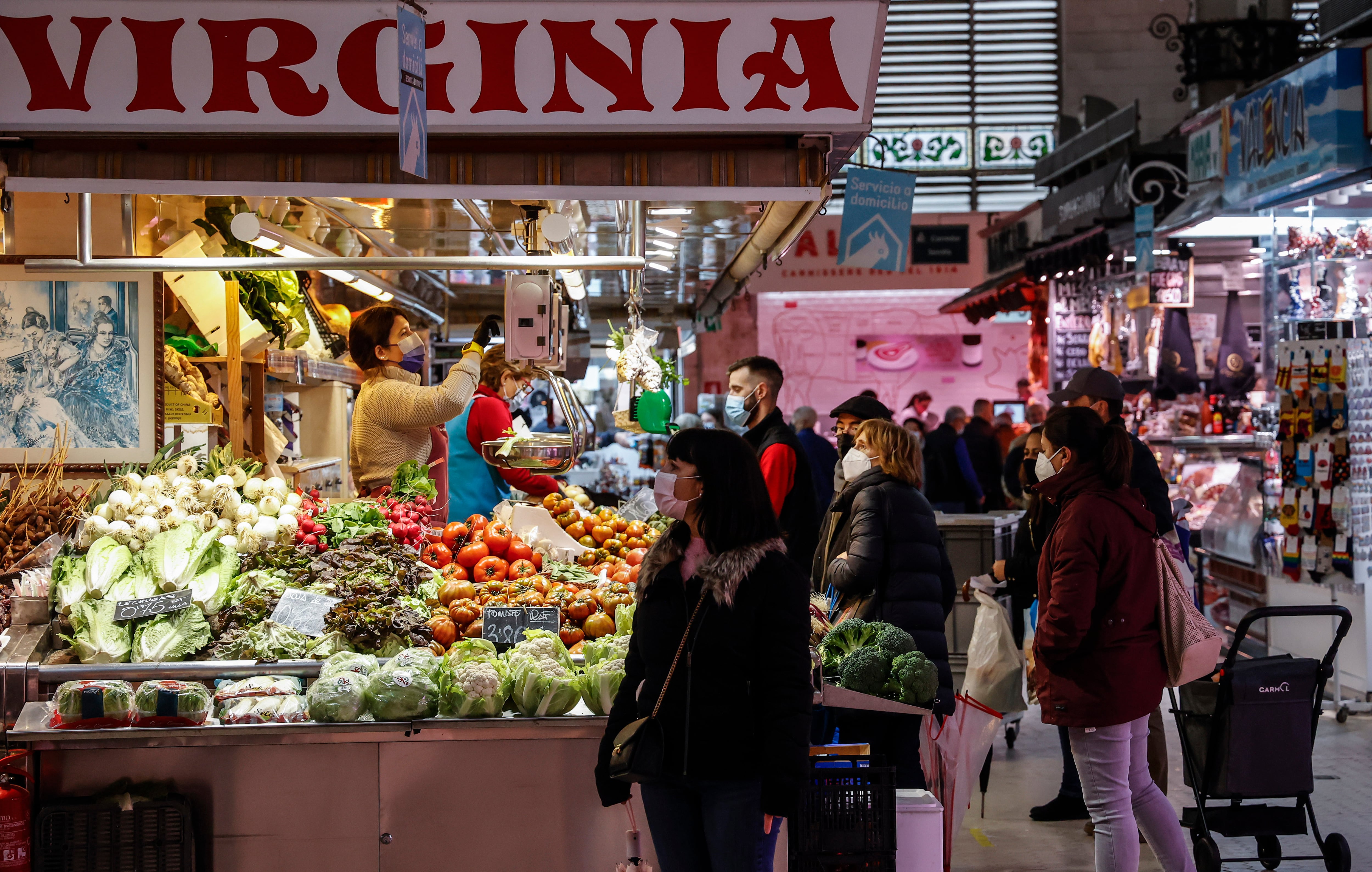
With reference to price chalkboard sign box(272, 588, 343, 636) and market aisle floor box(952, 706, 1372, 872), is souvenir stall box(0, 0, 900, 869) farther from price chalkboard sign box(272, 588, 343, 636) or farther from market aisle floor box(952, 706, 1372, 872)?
market aisle floor box(952, 706, 1372, 872)

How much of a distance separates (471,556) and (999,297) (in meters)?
10.3

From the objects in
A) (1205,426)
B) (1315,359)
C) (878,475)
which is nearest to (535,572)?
(878,475)

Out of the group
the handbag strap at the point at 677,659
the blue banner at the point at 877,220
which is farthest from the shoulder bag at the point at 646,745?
the blue banner at the point at 877,220

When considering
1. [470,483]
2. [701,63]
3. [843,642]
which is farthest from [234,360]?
[843,642]

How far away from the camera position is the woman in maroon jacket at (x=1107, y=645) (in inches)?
148

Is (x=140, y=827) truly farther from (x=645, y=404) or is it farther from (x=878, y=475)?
(x=645, y=404)

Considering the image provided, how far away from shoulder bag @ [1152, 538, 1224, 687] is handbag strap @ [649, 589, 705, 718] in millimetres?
1856

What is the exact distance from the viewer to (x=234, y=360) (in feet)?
18.9

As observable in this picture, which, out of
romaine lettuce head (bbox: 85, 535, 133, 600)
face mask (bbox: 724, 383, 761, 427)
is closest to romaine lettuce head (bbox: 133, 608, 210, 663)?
romaine lettuce head (bbox: 85, 535, 133, 600)

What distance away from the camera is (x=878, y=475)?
4727mm

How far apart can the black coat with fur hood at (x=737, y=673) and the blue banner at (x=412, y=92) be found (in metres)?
1.47

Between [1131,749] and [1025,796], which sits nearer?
[1131,749]

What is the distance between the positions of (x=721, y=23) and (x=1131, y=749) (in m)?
2.86

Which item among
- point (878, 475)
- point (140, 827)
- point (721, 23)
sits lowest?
point (140, 827)
